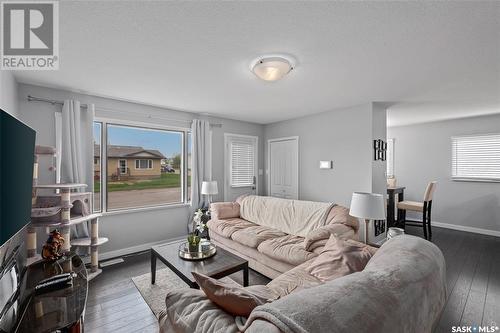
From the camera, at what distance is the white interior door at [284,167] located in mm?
4832

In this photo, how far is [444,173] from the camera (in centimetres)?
510

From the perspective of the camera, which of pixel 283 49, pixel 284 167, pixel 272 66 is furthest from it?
pixel 284 167

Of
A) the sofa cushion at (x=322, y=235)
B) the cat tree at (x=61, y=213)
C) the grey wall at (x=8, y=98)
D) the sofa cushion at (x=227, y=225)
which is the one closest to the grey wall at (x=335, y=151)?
the sofa cushion at (x=322, y=235)

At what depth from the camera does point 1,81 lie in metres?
1.98

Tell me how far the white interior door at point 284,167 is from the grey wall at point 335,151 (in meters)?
0.12

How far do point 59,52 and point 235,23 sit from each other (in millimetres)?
1691

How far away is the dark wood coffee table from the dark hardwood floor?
0.43m

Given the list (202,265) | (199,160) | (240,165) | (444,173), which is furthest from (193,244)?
(444,173)

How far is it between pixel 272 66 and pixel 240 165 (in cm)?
314

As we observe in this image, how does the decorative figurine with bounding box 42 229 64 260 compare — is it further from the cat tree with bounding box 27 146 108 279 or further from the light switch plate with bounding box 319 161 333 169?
the light switch plate with bounding box 319 161 333 169

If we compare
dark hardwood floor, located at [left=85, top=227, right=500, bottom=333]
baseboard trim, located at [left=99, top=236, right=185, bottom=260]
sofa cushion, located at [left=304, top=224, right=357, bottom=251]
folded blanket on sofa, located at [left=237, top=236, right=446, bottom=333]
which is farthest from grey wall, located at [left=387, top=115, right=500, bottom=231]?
baseboard trim, located at [left=99, top=236, right=185, bottom=260]

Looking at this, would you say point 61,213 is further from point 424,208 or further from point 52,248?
point 424,208

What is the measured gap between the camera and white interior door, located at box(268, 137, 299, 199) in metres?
4.83

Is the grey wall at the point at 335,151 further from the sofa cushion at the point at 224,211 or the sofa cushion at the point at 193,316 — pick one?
the sofa cushion at the point at 193,316
